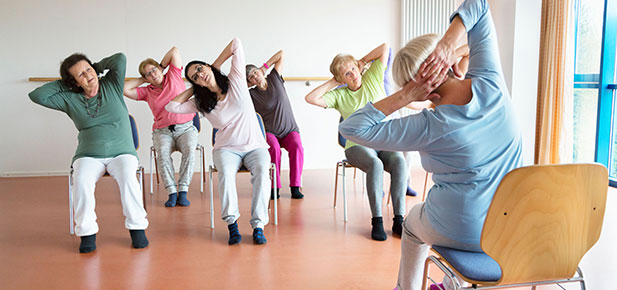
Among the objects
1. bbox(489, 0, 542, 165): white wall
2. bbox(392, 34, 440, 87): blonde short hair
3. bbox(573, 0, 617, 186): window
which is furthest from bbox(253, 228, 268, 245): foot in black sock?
bbox(573, 0, 617, 186): window

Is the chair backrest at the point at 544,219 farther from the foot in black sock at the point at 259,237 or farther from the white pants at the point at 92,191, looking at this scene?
the white pants at the point at 92,191

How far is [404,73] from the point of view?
1.54m

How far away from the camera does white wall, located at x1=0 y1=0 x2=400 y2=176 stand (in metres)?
5.07

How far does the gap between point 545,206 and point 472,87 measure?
419mm

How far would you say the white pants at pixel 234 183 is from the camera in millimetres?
2946

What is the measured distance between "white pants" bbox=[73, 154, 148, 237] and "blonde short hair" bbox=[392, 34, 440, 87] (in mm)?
1904

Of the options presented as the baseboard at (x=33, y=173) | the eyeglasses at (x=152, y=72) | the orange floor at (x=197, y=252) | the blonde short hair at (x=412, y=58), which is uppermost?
the eyeglasses at (x=152, y=72)

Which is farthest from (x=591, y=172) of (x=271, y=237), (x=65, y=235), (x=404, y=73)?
(x=65, y=235)

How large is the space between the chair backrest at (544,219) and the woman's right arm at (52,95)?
103 inches

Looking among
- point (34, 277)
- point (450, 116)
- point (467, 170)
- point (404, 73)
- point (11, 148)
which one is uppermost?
point (404, 73)

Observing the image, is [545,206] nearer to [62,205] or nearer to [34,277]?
[34,277]

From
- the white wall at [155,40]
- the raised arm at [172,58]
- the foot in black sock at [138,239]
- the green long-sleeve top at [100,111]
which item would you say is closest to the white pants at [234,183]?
the foot in black sock at [138,239]

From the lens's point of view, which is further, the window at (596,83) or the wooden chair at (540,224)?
the window at (596,83)

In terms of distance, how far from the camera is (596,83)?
4301mm
